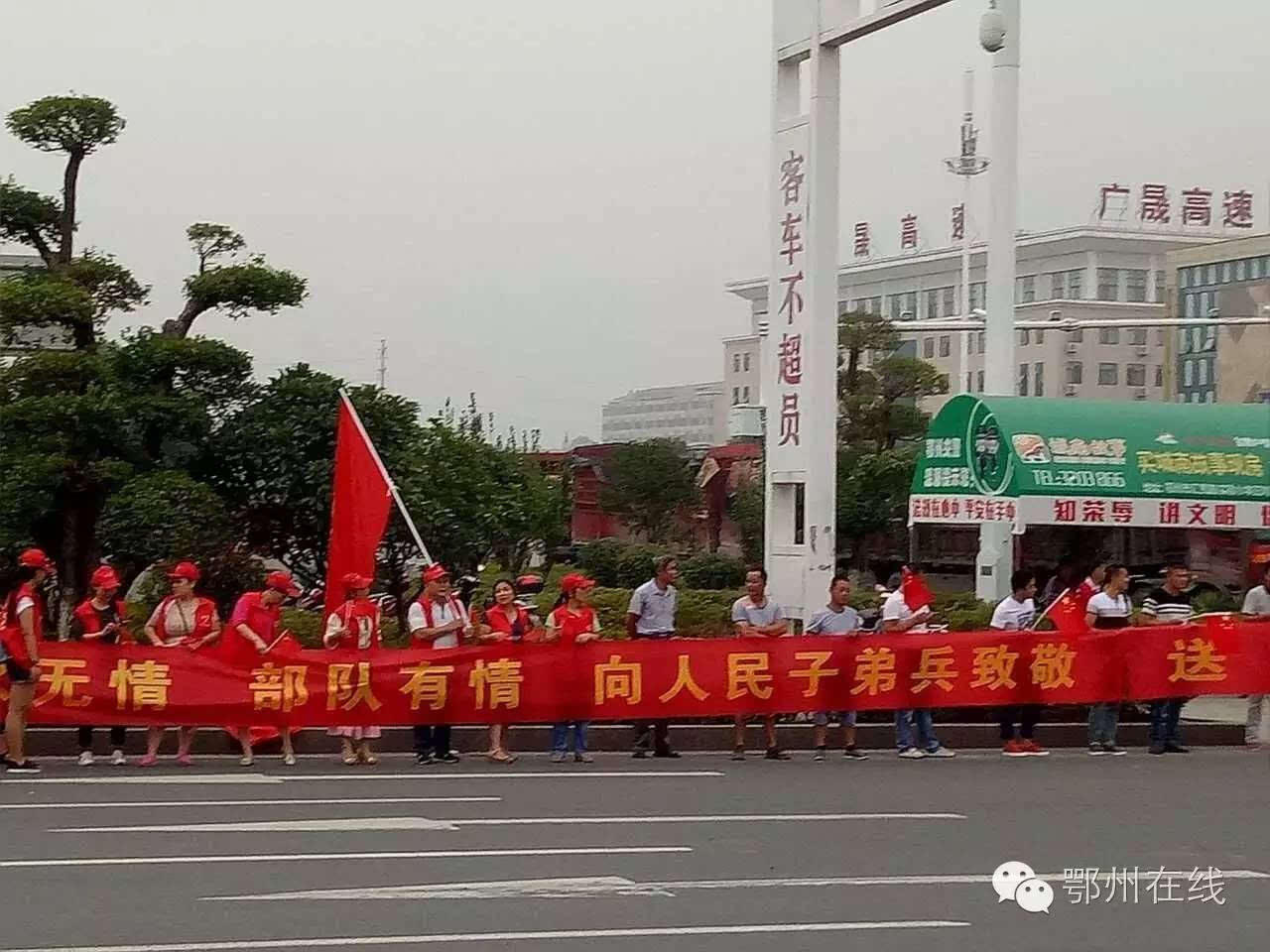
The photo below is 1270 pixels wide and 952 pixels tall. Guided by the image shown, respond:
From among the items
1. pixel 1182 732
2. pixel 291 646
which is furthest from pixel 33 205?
pixel 1182 732

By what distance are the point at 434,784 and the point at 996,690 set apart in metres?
5.86

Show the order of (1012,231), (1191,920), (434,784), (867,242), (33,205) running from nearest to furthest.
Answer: (1191,920)
(434,784)
(33,205)
(1012,231)
(867,242)

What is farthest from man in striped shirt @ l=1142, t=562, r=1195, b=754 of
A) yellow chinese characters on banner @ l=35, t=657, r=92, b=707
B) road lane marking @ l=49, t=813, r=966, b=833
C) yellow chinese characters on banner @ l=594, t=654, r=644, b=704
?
yellow chinese characters on banner @ l=35, t=657, r=92, b=707

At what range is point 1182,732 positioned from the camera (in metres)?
19.8

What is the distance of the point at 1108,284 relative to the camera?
413 feet

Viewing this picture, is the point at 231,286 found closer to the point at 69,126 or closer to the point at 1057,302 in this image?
the point at 69,126

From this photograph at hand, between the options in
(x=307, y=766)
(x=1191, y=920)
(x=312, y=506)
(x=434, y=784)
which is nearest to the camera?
(x=1191, y=920)

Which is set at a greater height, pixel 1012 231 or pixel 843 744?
pixel 1012 231

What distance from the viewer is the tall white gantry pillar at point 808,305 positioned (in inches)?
782

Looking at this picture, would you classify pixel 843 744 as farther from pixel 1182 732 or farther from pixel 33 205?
pixel 33 205

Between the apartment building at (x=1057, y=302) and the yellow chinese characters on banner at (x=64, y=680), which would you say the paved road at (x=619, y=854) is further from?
the apartment building at (x=1057, y=302)

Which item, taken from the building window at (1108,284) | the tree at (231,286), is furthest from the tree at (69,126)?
the building window at (1108,284)

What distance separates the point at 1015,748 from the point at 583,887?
29.6 feet

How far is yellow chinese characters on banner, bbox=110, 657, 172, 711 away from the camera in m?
16.3
